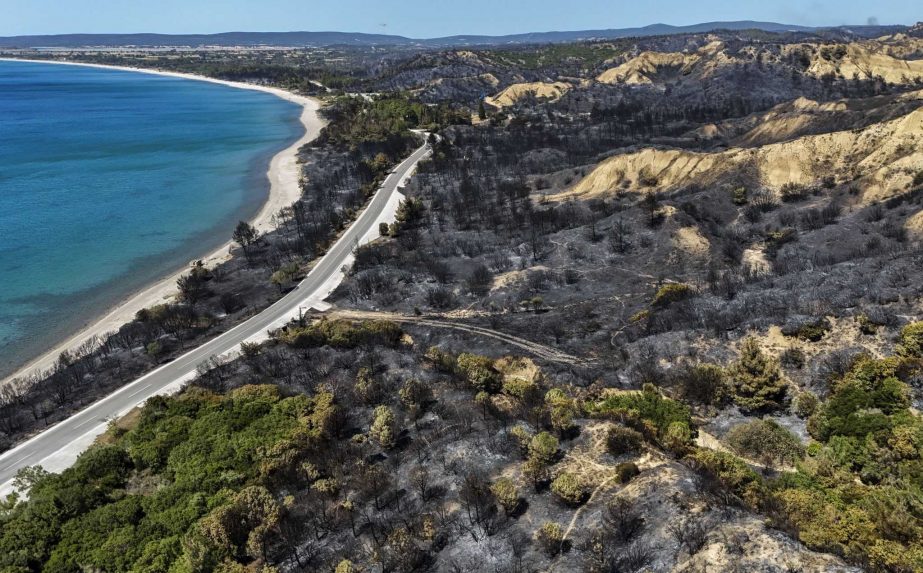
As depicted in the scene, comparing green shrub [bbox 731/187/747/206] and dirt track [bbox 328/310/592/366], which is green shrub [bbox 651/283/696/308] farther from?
green shrub [bbox 731/187/747/206]

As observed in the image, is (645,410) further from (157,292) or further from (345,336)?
(157,292)

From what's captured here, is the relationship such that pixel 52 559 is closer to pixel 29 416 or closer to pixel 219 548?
pixel 219 548

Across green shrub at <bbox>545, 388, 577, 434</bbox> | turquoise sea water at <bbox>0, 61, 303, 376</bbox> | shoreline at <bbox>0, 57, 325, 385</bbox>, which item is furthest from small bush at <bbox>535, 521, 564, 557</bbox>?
turquoise sea water at <bbox>0, 61, 303, 376</bbox>

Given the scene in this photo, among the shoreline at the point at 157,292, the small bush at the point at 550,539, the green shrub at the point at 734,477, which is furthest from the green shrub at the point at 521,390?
the shoreline at the point at 157,292

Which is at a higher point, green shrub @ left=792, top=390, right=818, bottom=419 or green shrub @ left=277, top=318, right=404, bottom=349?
green shrub @ left=792, top=390, right=818, bottom=419

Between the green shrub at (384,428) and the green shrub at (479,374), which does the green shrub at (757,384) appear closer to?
the green shrub at (479,374)

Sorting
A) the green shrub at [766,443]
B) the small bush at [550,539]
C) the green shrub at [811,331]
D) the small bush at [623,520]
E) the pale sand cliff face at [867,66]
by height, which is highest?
the pale sand cliff face at [867,66]

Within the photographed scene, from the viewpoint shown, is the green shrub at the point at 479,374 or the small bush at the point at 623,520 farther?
the green shrub at the point at 479,374
